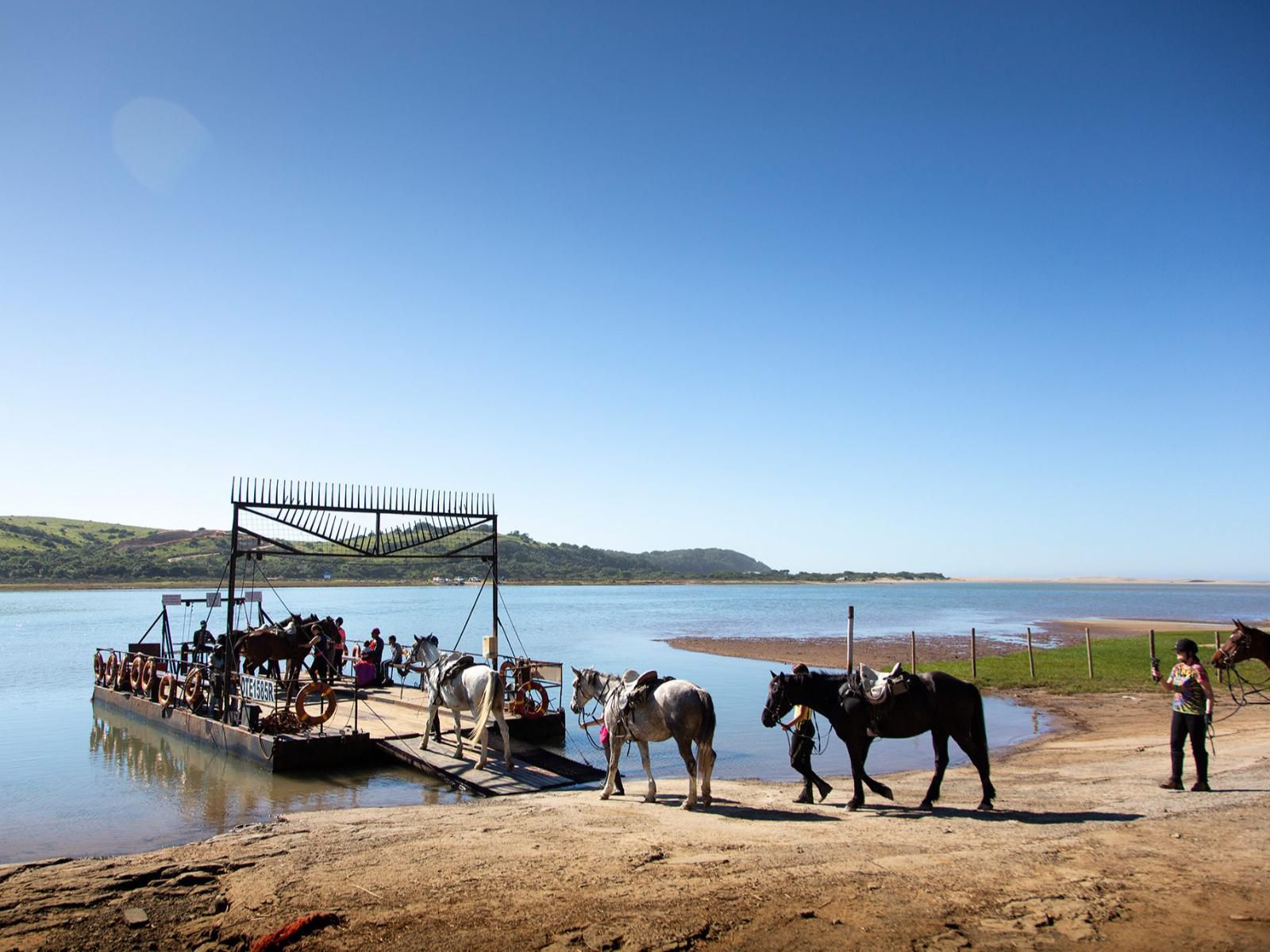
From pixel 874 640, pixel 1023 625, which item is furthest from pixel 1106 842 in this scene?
pixel 1023 625

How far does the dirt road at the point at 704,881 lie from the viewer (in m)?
5.67

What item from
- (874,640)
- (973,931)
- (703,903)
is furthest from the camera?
(874,640)

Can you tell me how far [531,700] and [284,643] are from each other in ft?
18.0

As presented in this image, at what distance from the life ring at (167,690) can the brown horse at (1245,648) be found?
20.7 m

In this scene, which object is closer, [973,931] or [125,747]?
[973,931]

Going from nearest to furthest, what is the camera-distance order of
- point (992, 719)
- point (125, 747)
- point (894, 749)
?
point (894, 749)
point (125, 747)
point (992, 719)

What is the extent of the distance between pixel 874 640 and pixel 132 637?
4426cm

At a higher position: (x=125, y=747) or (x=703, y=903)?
(x=703, y=903)

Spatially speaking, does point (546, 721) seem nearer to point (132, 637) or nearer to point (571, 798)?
point (571, 798)

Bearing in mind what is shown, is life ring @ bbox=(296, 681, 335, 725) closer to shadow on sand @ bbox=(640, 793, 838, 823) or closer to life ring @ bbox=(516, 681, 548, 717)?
life ring @ bbox=(516, 681, 548, 717)

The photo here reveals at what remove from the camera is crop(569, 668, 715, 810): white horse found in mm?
10711

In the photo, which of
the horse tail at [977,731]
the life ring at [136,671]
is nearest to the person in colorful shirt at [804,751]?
the horse tail at [977,731]

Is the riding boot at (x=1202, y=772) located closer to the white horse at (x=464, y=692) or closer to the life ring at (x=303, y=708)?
the white horse at (x=464, y=692)

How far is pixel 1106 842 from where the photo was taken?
305 inches
